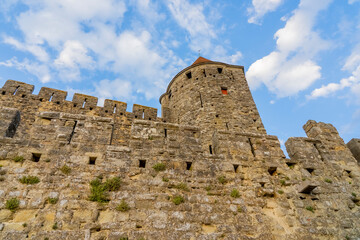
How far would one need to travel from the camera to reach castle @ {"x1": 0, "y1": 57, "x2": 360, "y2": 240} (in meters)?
3.43

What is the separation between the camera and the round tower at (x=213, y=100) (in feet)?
37.1

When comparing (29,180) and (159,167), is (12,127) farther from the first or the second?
(159,167)

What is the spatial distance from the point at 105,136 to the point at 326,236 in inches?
190

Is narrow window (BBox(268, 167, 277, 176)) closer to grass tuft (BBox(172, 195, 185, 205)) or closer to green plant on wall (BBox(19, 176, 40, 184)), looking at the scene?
grass tuft (BBox(172, 195, 185, 205))

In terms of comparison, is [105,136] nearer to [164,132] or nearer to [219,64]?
[164,132]

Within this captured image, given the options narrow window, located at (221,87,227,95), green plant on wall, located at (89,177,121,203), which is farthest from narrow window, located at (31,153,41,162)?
narrow window, located at (221,87,227,95)

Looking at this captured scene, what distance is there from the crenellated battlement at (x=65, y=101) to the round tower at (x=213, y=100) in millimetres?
2098

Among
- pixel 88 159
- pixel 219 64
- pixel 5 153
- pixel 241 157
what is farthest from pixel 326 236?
pixel 219 64

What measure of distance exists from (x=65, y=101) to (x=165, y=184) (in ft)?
32.1

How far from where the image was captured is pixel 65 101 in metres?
11.6

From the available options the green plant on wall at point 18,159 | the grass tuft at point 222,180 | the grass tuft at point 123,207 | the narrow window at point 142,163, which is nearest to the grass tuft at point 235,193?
the grass tuft at point 222,180

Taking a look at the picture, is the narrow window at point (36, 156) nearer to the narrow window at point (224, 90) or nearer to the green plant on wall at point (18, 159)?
the green plant on wall at point (18, 159)

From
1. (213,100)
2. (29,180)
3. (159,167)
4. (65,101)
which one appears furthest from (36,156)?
(213,100)

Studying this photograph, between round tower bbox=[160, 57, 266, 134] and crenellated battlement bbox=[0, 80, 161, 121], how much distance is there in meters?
2.10
